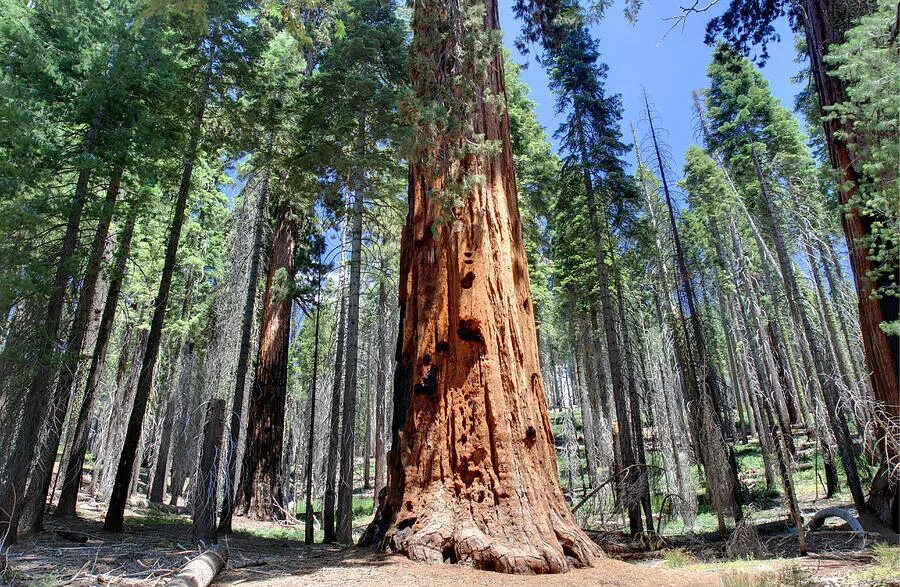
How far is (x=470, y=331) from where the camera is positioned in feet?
18.9

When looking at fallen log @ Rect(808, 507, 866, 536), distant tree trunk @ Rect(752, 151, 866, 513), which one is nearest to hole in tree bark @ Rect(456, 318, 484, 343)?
fallen log @ Rect(808, 507, 866, 536)

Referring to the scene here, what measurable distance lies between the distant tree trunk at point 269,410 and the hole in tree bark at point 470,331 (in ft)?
27.8

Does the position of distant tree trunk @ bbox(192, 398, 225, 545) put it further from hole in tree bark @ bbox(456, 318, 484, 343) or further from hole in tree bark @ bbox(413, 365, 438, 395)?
hole in tree bark @ bbox(456, 318, 484, 343)

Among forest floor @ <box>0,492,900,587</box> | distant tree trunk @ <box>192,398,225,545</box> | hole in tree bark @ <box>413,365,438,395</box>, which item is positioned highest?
hole in tree bark @ <box>413,365,438,395</box>

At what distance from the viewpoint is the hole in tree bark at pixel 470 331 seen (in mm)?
5723

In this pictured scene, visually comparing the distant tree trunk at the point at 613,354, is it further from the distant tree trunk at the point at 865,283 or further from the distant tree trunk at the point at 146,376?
the distant tree trunk at the point at 146,376

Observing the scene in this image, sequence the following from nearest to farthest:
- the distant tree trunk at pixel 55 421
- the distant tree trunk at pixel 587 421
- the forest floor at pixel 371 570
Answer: the forest floor at pixel 371 570 → the distant tree trunk at pixel 55 421 → the distant tree trunk at pixel 587 421

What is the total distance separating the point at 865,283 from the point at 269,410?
12439 millimetres

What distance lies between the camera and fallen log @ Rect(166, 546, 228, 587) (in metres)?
4.01

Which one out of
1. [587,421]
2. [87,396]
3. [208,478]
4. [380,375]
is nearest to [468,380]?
[208,478]

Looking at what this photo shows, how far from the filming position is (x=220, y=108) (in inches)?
430

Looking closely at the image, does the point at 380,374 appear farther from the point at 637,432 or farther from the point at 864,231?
the point at 864,231

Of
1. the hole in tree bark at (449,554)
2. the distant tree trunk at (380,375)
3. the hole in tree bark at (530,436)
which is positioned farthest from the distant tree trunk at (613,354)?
the distant tree trunk at (380,375)

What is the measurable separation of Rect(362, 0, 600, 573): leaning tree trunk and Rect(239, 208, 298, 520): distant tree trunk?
789 cm
